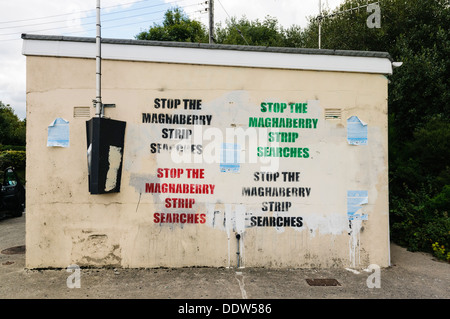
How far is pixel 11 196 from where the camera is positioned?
32.7 feet

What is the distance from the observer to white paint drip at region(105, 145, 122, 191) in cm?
534

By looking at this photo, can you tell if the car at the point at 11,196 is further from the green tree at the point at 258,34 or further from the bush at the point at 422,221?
the green tree at the point at 258,34

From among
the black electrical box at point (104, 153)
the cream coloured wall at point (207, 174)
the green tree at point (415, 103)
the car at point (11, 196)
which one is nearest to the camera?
the black electrical box at point (104, 153)

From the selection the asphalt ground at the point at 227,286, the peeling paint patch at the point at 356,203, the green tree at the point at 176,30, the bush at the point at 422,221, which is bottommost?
the asphalt ground at the point at 227,286

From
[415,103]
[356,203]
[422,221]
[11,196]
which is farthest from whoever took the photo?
[415,103]

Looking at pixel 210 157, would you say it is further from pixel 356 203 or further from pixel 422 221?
pixel 422 221

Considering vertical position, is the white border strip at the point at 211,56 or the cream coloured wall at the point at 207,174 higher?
the white border strip at the point at 211,56

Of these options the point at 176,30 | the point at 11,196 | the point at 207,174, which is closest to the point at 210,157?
the point at 207,174

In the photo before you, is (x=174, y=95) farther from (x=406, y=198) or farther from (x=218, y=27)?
(x=218, y=27)

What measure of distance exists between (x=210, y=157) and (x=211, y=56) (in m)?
1.99

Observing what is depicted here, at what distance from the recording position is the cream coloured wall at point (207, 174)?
18.3 feet

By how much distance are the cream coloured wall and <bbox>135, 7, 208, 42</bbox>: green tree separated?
17.5 m

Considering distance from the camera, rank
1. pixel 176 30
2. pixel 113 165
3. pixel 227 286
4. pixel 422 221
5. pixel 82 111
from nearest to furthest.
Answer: pixel 227 286 → pixel 113 165 → pixel 82 111 → pixel 422 221 → pixel 176 30

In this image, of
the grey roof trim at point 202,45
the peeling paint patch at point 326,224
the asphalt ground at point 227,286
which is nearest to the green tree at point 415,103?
the asphalt ground at point 227,286
